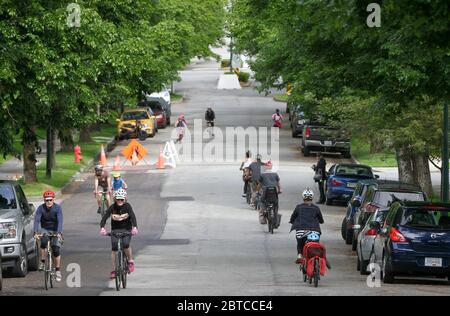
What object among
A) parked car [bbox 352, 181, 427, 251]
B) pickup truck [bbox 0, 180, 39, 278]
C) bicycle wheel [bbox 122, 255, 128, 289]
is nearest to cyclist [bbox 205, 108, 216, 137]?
parked car [bbox 352, 181, 427, 251]

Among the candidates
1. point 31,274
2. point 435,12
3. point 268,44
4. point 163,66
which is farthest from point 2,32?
point 163,66

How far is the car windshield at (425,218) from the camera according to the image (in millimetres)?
22453

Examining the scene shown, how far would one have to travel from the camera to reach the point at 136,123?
67500 mm

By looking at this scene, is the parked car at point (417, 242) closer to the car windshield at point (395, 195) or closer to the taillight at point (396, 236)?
the taillight at point (396, 236)

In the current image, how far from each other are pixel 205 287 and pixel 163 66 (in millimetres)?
32707

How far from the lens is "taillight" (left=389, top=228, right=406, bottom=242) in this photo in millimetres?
22250

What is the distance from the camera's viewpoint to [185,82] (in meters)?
114

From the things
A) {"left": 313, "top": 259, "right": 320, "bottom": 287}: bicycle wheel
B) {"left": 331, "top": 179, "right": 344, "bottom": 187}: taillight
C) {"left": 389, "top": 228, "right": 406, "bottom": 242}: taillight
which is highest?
{"left": 389, "top": 228, "right": 406, "bottom": 242}: taillight

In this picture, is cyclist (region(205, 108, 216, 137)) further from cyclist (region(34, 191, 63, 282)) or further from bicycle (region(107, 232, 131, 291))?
bicycle (region(107, 232, 131, 291))

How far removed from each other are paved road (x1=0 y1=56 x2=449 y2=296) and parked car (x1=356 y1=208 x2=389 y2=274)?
363mm

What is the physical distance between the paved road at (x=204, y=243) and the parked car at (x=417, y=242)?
34cm

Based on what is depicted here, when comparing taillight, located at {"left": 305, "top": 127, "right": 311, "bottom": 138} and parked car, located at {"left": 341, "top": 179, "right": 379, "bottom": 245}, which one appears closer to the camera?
parked car, located at {"left": 341, "top": 179, "right": 379, "bottom": 245}
